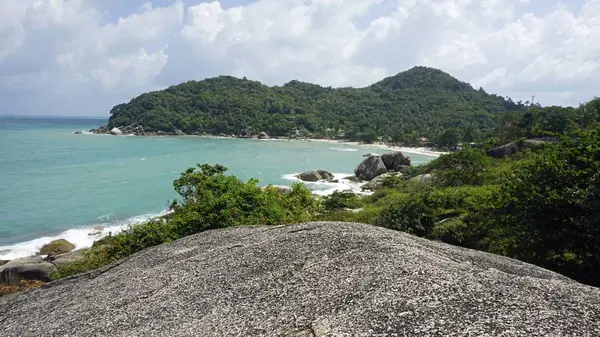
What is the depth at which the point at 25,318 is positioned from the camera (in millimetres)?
10242

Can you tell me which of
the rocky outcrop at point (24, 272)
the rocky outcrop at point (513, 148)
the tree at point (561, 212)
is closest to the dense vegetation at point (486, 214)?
→ the tree at point (561, 212)

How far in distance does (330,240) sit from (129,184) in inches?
1655

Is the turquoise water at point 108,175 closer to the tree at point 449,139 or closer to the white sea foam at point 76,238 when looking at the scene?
the white sea foam at point 76,238

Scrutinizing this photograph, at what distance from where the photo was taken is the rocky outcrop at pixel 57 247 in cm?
2520

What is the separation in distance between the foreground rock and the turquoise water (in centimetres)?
1951

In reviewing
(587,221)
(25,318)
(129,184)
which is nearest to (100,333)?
(25,318)

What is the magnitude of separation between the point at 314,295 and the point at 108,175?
50915 mm

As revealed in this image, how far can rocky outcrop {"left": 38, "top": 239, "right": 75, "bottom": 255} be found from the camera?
82.7 feet

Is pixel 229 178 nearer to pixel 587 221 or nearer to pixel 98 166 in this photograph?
pixel 587 221

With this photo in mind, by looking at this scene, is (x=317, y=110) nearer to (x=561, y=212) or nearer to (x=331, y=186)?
(x=331, y=186)

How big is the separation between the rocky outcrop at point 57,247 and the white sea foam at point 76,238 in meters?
0.73

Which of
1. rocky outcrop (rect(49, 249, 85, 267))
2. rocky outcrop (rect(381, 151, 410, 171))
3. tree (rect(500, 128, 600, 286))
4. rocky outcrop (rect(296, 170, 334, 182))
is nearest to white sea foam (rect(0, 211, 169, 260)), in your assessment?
rocky outcrop (rect(49, 249, 85, 267))

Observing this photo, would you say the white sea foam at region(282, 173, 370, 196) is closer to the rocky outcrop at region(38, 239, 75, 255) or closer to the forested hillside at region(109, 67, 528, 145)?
the rocky outcrop at region(38, 239, 75, 255)

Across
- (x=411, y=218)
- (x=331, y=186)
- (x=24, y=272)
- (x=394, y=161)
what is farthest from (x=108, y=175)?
(x=411, y=218)
